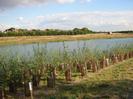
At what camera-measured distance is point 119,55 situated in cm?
2053

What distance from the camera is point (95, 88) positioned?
11258 mm

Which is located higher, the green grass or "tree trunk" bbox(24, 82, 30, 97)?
"tree trunk" bbox(24, 82, 30, 97)

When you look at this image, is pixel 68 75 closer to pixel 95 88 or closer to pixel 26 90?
pixel 95 88

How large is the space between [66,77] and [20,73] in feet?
6.98

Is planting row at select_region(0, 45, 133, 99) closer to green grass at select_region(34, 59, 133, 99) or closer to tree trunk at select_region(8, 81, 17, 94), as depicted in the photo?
tree trunk at select_region(8, 81, 17, 94)

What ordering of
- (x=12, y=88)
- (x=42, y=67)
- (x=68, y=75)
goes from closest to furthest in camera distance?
(x=12, y=88), (x=68, y=75), (x=42, y=67)

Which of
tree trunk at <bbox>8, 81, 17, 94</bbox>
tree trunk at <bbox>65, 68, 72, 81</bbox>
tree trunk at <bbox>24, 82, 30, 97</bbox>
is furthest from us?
tree trunk at <bbox>65, 68, 72, 81</bbox>

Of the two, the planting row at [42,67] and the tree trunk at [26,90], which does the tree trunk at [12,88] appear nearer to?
the planting row at [42,67]

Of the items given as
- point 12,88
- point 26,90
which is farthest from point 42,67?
point 26,90

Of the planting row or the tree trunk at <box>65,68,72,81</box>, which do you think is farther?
the tree trunk at <box>65,68,72,81</box>

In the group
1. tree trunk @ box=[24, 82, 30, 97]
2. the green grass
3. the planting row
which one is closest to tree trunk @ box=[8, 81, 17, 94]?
the planting row

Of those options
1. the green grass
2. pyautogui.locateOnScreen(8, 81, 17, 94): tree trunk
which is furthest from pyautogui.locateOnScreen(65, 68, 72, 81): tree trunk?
pyautogui.locateOnScreen(8, 81, 17, 94): tree trunk

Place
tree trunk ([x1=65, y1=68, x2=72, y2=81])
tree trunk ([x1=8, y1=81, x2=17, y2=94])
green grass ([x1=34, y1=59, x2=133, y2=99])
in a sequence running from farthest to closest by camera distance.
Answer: tree trunk ([x1=65, y1=68, x2=72, y2=81]) < tree trunk ([x1=8, y1=81, x2=17, y2=94]) < green grass ([x1=34, y1=59, x2=133, y2=99])

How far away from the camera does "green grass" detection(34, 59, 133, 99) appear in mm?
10133
